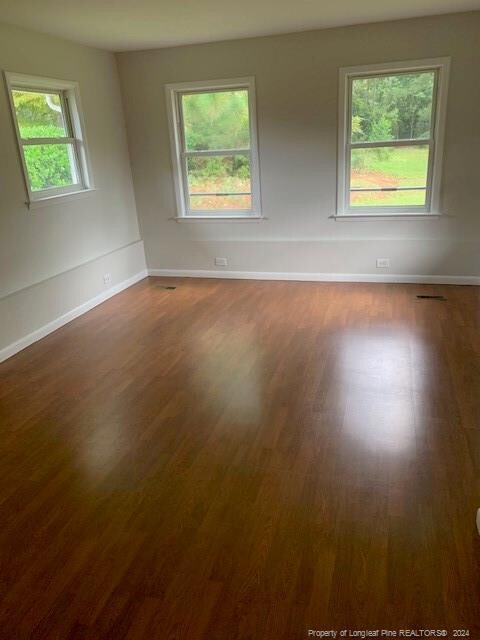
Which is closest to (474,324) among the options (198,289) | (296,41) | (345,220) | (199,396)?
(345,220)

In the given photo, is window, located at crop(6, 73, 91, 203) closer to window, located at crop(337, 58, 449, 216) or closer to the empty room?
the empty room

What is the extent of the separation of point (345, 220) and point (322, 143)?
2.82 ft

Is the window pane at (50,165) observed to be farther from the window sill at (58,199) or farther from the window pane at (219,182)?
the window pane at (219,182)

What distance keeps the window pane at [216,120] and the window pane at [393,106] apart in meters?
1.21

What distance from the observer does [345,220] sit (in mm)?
5230

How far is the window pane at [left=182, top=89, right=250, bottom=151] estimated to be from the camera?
518 centimetres

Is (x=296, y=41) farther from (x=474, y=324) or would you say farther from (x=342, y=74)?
(x=474, y=324)

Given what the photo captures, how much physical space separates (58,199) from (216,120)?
2014mm

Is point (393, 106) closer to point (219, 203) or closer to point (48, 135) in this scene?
point (219, 203)

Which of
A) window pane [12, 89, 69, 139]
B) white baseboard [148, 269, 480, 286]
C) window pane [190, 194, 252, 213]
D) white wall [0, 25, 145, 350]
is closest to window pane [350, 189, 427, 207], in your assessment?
white baseboard [148, 269, 480, 286]

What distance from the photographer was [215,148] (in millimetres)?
5418

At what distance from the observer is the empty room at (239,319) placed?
72.4 inches

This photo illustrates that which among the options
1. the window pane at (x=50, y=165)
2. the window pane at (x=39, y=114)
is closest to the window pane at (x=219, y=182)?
the window pane at (x=50, y=165)

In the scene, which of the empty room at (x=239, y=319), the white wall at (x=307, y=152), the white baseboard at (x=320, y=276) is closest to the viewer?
the empty room at (x=239, y=319)
